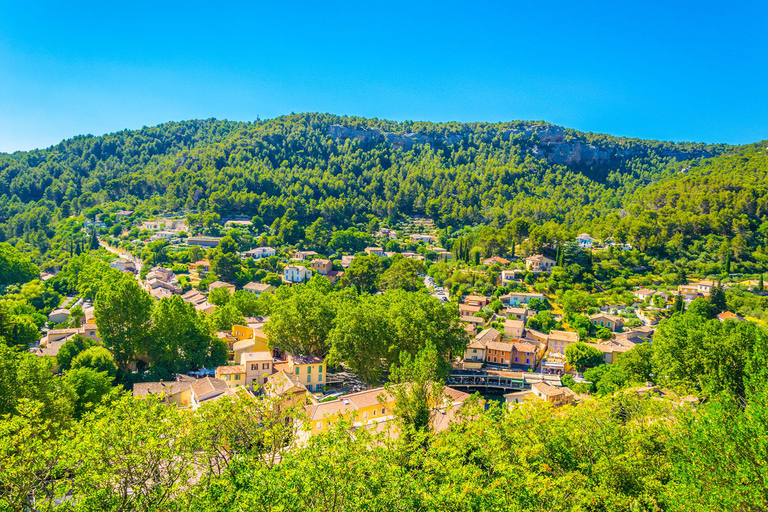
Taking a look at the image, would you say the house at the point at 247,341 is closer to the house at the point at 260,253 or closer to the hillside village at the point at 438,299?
the hillside village at the point at 438,299

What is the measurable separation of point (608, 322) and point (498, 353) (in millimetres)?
13686

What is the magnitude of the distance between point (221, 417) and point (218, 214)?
79460mm

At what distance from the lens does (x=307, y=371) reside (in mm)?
33438

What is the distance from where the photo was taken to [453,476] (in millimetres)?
11352

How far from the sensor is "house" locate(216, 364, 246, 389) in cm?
3142

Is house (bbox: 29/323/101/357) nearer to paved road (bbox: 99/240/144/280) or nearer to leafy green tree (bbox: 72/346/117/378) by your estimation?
leafy green tree (bbox: 72/346/117/378)

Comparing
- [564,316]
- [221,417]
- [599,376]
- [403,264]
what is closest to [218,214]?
[403,264]

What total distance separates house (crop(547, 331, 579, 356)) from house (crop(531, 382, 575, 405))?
13288mm

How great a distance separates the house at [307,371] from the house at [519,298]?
29972 millimetres

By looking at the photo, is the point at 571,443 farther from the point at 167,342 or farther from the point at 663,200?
the point at 663,200

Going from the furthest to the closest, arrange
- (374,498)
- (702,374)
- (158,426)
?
1. (702,374)
2. (158,426)
3. (374,498)

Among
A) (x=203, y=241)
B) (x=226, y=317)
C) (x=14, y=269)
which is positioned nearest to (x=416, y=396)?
(x=226, y=317)

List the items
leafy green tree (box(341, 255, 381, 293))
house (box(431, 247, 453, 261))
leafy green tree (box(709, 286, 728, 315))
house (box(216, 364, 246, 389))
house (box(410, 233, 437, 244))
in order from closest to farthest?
house (box(216, 364, 246, 389))
leafy green tree (box(709, 286, 728, 315))
leafy green tree (box(341, 255, 381, 293))
house (box(431, 247, 453, 261))
house (box(410, 233, 437, 244))

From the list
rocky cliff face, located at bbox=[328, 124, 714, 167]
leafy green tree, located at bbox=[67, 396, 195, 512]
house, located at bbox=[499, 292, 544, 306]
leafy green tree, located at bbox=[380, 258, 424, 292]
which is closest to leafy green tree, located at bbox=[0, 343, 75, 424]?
leafy green tree, located at bbox=[67, 396, 195, 512]
